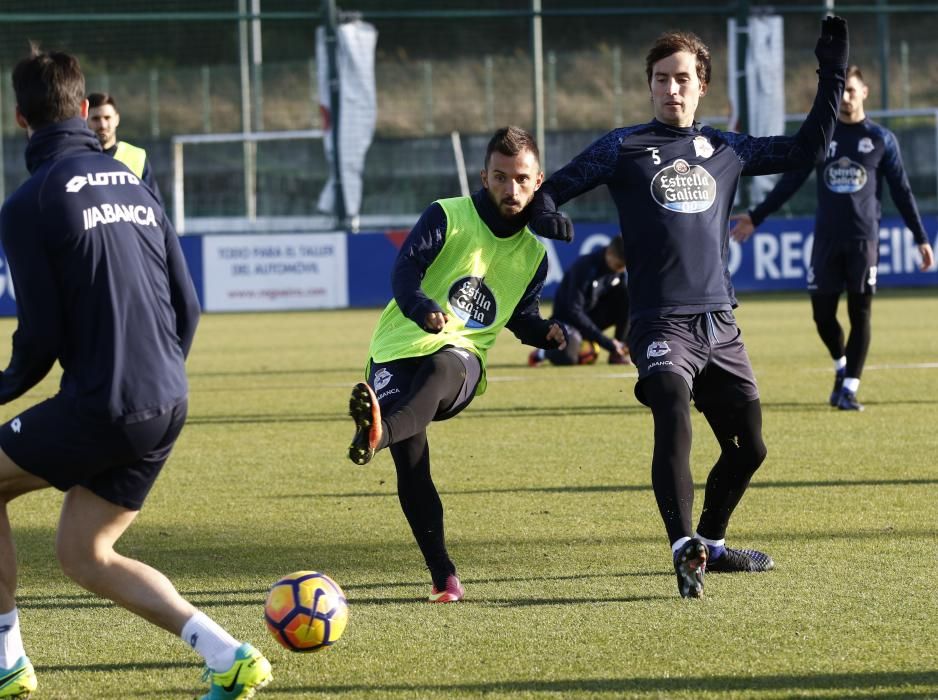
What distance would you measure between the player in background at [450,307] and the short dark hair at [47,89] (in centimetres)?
158

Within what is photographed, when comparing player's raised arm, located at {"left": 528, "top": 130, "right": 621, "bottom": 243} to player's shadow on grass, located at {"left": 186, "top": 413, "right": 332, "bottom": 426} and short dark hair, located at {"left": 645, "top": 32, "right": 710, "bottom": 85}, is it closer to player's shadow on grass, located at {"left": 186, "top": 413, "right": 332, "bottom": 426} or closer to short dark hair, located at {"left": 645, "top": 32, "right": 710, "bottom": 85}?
short dark hair, located at {"left": 645, "top": 32, "right": 710, "bottom": 85}

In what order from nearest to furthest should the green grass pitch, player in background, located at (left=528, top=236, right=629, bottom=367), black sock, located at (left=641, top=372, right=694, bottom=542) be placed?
1. the green grass pitch
2. black sock, located at (left=641, top=372, right=694, bottom=542)
3. player in background, located at (left=528, top=236, right=629, bottom=367)

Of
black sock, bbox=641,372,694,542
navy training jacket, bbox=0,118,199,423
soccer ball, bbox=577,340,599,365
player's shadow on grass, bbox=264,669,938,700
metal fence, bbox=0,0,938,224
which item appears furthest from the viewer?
metal fence, bbox=0,0,938,224

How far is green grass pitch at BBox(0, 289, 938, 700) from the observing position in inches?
174

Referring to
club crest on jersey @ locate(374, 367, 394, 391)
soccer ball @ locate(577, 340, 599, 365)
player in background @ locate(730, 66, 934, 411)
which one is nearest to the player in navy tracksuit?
club crest on jersey @ locate(374, 367, 394, 391)

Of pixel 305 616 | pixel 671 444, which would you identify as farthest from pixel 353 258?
pixel 305 616

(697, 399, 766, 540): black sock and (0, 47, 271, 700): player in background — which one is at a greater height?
(0, 47, 271, 700): player in background

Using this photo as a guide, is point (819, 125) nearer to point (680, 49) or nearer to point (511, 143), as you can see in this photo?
point (680, 49)

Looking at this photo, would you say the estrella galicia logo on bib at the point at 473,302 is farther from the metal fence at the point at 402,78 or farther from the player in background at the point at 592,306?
the metal fence at the point at 402,78

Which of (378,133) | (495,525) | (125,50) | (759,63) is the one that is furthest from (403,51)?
(495,525)

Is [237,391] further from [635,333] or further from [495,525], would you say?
[635,333]

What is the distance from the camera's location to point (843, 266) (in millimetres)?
10664

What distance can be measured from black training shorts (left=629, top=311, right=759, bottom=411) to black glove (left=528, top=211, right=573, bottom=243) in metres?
0.50

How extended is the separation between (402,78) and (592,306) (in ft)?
54.7
